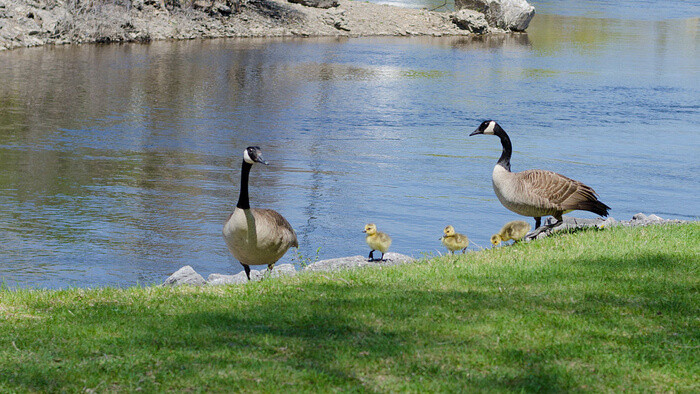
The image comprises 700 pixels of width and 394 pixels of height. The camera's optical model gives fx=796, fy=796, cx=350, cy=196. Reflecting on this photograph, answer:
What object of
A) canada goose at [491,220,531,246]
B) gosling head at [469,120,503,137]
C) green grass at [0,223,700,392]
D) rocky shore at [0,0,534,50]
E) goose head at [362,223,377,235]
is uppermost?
rocky shore at [0,0,534,50]

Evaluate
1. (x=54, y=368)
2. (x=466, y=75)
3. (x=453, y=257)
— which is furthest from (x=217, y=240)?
(x=466, y=75)

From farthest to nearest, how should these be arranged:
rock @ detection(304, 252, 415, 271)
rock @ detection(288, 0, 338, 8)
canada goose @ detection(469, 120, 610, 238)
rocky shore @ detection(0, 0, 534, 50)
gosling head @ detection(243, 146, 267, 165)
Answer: rock @ detection(288, 0, 338, 8) < rocky shore @ detection(0, 0, 534, 50) < rock @ detection(304, 252, 415, 271) < canada goose @ detection(469, 120, 610, 238) < gosling head @ detection(243, 146, 267, 165)

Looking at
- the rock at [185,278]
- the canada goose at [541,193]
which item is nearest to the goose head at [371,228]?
the canada goose at [541,193]

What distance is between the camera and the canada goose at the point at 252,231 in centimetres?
927

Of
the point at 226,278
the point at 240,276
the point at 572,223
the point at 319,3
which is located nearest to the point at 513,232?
the point at 572,223

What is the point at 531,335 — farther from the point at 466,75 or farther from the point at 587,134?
the point at 466,75

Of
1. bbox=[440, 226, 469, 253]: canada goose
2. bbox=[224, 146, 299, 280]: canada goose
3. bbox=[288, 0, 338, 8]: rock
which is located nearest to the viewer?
bbox=[224, 146, 299, 280]: canada goose

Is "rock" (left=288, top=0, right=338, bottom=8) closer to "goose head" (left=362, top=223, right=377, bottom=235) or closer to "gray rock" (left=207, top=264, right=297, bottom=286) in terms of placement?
"gray rock" (left=207, top=264, right=297, bottom=286)

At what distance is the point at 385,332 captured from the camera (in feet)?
21.4

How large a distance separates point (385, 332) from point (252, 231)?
125 inches

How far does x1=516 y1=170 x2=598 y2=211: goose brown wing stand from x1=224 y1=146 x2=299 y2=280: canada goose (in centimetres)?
329

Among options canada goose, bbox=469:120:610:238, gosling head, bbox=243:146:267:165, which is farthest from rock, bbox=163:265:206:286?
canada goose, bbox=469:120:610:238

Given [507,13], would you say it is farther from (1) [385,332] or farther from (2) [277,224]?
(1) [385,332]

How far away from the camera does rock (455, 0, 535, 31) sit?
6378cm
